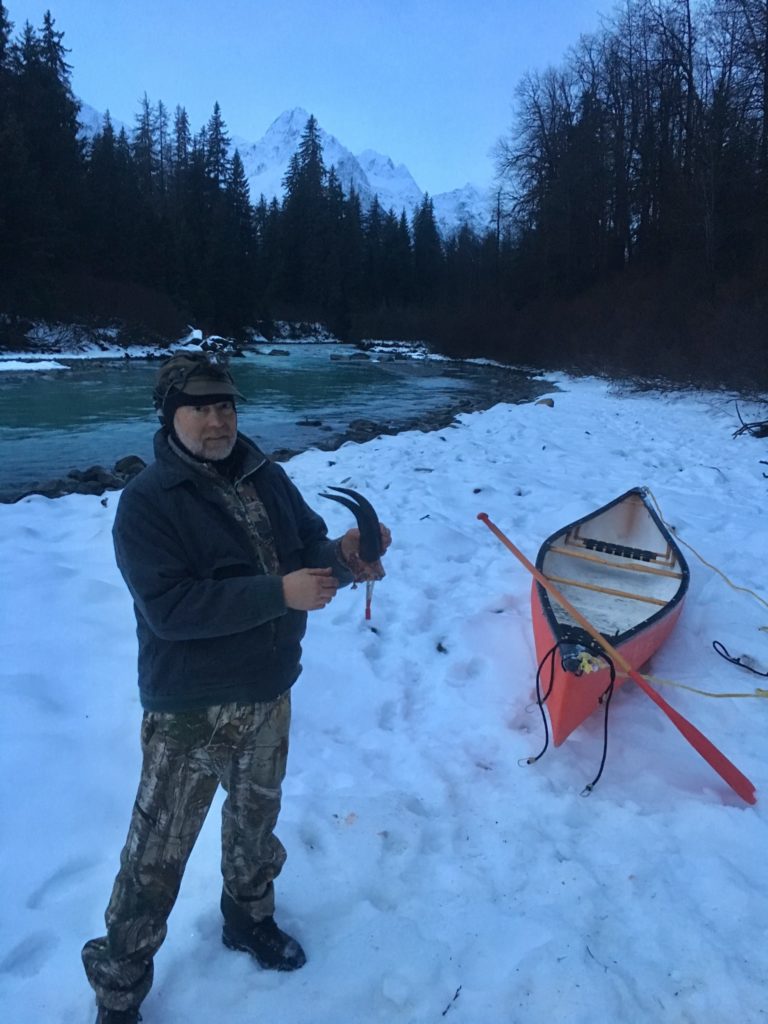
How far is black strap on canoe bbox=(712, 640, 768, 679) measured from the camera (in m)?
3.98

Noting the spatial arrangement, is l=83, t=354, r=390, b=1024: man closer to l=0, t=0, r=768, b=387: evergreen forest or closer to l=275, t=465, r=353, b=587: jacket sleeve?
l=275, t=465, r=353, b=587: jacket sleeve

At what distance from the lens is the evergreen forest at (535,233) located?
21.1 m

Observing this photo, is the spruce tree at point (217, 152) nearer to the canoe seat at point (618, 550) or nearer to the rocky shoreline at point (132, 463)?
the rocky shoreline at point (132, 463)

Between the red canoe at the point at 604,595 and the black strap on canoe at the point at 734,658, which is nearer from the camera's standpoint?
the red canoe at the point at 604,595

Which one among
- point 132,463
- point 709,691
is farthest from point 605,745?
point 132,463

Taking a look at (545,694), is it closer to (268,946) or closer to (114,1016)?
(268,946)

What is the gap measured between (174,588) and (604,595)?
3.92 m

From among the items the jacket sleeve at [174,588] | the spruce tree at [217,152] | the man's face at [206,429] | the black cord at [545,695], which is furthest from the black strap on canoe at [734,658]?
the spruce tree at [217,152]

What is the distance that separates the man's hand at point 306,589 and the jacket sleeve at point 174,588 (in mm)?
24

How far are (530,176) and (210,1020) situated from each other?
44391 millimetres

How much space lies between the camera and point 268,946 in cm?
216

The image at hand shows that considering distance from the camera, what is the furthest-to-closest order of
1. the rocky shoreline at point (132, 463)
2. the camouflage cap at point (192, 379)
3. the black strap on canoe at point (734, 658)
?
1. the rocky shoreline at point (132, 463)
2. the black strap on canoe at point (734, 658)
3. the camouflage cap at point (192, 379)

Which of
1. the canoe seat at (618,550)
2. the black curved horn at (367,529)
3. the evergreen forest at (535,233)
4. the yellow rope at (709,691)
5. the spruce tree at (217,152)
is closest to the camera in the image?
the black curved horn at (367,529)

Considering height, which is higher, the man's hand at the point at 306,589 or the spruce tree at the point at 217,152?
the spruce tree at the point at 217,152
